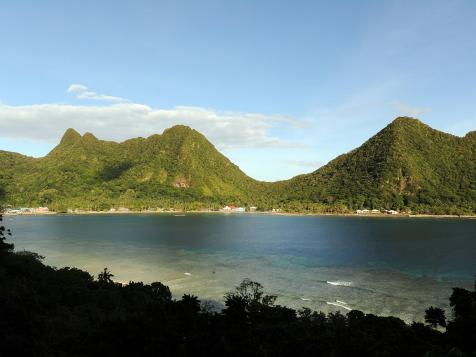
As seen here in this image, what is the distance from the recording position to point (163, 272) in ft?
274

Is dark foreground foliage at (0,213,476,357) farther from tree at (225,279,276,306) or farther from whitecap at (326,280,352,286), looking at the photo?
whitecap at (326,280,352,286)

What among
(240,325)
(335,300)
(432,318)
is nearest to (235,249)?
(335,300)

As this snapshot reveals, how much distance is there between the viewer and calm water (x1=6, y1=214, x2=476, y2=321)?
208 feet

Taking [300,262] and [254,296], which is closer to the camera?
[254,296]

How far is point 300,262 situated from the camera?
319ft

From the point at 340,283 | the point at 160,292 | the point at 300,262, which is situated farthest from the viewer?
the point at 300,262

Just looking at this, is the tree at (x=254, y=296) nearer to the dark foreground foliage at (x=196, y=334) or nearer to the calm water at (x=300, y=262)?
the calm water at (x=300, y=262)

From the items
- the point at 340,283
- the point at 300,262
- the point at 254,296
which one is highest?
the point at 254,296

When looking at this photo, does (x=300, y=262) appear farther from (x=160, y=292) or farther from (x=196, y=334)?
(x=196, y=334)

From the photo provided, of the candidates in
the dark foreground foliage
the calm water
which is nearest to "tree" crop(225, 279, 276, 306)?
the calm water

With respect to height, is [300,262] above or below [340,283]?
below

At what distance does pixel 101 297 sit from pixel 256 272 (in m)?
47.2

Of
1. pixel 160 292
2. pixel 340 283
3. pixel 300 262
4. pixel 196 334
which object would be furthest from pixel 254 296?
pixel 300 262

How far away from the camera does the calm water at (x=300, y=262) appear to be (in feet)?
208
